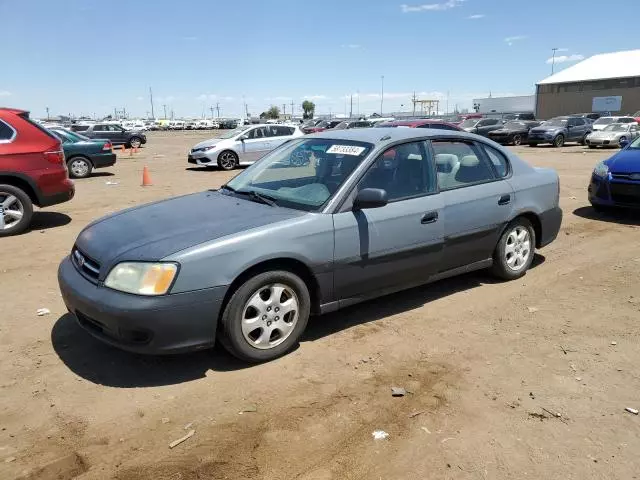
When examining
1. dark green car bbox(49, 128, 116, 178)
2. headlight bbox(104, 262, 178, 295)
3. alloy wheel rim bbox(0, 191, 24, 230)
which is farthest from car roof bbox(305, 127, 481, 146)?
dark green car bbox(49, 128, 116, 178)

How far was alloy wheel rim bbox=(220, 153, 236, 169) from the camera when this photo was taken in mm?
17125

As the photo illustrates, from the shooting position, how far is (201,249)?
341cm

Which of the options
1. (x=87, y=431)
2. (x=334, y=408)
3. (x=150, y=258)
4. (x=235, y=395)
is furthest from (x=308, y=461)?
(x=150, y=258)

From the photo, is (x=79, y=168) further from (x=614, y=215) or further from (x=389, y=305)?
(x=614, y=215)

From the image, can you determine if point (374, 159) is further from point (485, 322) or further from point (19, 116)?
point (19, 116)

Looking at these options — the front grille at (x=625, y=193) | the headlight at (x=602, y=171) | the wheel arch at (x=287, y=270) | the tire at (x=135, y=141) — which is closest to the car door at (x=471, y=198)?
the wheel arch at (x=287, y=270)

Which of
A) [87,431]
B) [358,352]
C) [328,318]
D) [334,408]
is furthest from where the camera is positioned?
[328,318]

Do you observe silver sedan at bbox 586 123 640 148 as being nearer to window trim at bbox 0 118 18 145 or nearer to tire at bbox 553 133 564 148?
tire at bbox 553 133 564 148

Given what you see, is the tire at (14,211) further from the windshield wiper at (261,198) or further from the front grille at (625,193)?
the front grille at (625,193)

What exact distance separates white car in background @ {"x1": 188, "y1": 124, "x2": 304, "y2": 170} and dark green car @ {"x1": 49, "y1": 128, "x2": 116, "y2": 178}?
2.72 metres

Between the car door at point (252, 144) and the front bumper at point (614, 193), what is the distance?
1123 cm

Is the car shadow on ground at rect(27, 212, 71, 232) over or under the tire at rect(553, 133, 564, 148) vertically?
under

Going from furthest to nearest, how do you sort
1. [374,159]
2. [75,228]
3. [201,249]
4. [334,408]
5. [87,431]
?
1. [75,228]
2. [374,159]
3. [201,249]
4. [334,408]
5. [87,431]

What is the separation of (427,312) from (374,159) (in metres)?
1.46
